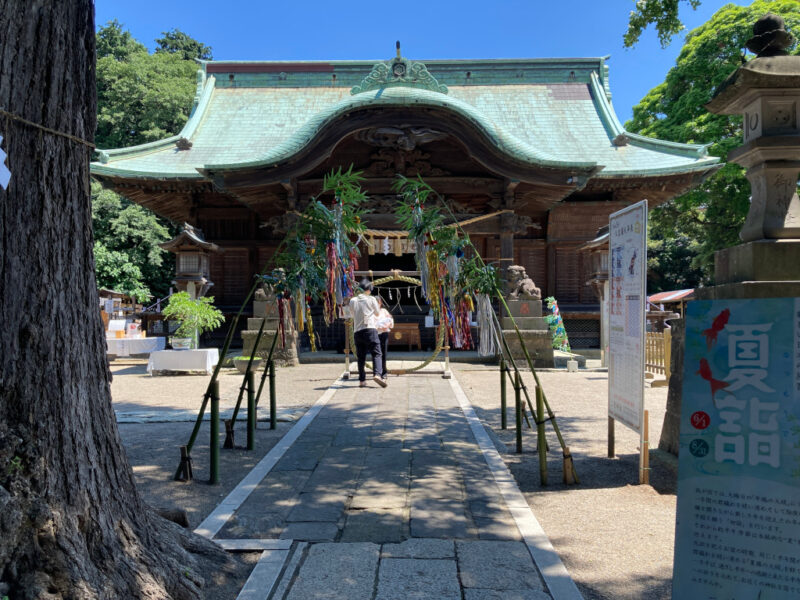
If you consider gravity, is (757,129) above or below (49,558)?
above

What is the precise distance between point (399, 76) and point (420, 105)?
39.6 inches

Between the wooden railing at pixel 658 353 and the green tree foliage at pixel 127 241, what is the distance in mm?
18089

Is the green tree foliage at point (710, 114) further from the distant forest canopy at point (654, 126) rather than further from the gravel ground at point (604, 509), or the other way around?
the gravel ground at point (604, 509)

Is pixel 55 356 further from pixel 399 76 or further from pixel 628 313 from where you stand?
pixel 399 76

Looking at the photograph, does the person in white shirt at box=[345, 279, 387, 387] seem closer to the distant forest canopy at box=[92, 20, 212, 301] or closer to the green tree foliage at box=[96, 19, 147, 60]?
the distant forest canopy at box=[92, 20, 212, 301]

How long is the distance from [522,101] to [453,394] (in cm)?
1247

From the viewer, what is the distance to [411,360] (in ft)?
42.9

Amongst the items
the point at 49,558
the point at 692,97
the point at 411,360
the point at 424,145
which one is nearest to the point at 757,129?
the point at 49,558

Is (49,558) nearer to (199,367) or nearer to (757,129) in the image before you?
(757,129)

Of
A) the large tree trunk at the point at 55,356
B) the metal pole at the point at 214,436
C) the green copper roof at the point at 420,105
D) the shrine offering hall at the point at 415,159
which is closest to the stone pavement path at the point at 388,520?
the metal pole at the point at 214,436

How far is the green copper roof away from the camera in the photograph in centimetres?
1284

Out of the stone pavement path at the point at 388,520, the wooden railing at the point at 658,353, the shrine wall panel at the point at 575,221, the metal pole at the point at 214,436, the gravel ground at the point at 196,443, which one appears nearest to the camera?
the stone pavement path at the point at 388,520

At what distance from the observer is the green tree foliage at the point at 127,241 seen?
21.7m

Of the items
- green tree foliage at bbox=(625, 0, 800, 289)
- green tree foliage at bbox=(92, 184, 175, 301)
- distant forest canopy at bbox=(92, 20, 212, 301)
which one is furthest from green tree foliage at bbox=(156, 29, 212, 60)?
green tree foliage at bbox=(625, 0, 800, 289)
